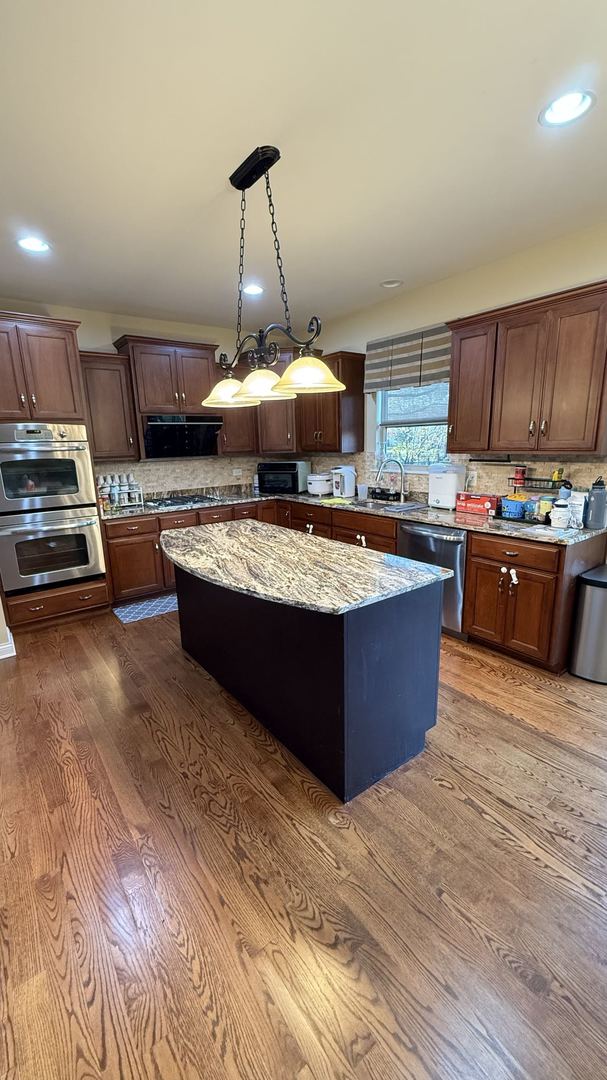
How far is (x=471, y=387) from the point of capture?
3.24 m

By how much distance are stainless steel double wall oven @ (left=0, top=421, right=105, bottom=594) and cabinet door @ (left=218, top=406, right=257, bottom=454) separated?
1.59m

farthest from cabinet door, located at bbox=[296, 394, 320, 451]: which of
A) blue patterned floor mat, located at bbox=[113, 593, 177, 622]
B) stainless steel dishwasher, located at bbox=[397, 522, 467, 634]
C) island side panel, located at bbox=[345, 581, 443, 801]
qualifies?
island side panel, located at bbox=[345, 581, 443, 801]

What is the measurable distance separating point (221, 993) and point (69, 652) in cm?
261

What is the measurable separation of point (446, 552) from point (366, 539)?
2.95 ft

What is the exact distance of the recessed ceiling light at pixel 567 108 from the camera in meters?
1.69

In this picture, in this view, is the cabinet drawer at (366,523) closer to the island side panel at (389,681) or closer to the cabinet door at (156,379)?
the island side panel at (389,681)

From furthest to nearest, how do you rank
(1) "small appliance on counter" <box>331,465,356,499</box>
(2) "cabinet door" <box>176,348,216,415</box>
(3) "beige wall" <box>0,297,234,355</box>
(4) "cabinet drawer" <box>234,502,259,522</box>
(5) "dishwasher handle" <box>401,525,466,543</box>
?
(4) "cabinet drawer" <box>234,502,259,522</box> < (1) "small appliance on counter" <box>331,465,356,499</box> < (2) "cabinet door" <box>176,348,216,415</box> < (3) "beige wall" <box>0,297,234,355</box> < (5) "dishwasher handle" <box>401,525,466,543</box>

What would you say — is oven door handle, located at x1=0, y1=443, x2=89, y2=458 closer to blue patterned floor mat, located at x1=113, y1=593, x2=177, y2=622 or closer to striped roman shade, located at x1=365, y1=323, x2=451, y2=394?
blue patterned floor mat, located at x1=113, y1=593, x2=177, y2=622

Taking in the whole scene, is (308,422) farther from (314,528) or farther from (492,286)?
(492,286)

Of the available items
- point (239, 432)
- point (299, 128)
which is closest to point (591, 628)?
point (299, 128)

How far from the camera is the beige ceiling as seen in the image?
138 centimetres

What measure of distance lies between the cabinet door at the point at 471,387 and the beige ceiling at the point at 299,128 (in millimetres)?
576

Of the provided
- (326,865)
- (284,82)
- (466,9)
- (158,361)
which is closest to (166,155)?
(284,82)

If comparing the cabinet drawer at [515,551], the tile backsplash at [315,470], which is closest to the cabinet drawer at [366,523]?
the tile backsplash at [315,470]
